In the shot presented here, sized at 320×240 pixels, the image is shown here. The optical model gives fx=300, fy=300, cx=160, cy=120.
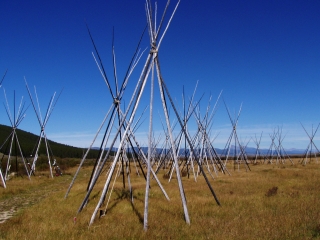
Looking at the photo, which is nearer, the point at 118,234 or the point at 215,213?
the point at 118,234

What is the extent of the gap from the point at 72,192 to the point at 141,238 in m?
7.07

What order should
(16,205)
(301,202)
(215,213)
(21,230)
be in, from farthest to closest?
(16,205), (301,202), (215,213), (21,230)

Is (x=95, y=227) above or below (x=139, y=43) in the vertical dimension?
below

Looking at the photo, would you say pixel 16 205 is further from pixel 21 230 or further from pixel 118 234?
pixel 118 234

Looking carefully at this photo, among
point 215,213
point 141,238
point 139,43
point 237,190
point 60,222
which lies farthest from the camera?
point 237,190

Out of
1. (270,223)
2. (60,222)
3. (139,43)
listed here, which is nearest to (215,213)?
(270,223)

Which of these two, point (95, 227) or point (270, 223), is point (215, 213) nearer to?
point (270, 223)

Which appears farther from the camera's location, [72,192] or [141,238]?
[72,192]

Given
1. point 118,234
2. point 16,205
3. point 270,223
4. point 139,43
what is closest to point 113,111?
point 139,43

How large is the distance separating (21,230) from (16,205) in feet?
15.5

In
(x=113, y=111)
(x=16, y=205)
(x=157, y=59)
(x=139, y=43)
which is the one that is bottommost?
(x=16, y=205)

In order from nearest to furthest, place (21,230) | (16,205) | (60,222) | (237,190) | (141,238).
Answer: (141,238) → (21,230) → (60,222) → (16,205) → (237,190)

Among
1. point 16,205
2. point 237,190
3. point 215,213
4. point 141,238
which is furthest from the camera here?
point 237,190

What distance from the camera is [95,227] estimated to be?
6898mm
